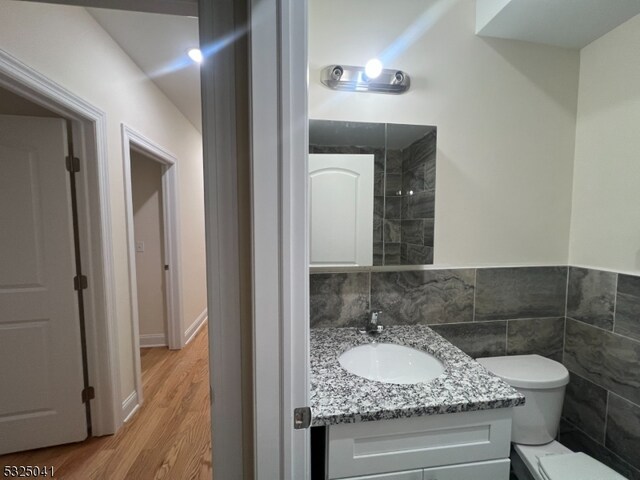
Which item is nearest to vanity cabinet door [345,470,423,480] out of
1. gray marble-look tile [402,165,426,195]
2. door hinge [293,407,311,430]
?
door hinge [293,407,311,430]

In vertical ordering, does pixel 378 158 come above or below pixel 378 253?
above

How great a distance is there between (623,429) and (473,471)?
96 centimetres

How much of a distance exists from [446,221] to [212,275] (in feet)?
4.02

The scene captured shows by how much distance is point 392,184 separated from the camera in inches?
54.7

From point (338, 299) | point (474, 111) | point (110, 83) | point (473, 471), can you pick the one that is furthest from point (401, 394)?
point (110, 83)

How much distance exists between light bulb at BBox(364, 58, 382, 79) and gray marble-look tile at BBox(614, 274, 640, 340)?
1.49 meters

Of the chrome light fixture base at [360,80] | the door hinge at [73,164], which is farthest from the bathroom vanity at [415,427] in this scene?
the door hinge at [73,164]

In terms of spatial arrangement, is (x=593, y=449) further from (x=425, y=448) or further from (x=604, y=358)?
(x=425, y=448)

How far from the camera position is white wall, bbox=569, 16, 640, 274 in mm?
1278

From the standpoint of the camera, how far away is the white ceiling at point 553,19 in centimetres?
121

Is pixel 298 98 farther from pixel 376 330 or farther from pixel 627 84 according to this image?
pixel 627 84

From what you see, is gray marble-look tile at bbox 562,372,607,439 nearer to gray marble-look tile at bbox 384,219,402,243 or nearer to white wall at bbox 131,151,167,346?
gray marble-look tile at bbox 384,219,402,243

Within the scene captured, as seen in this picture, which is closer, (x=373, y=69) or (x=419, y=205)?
(x=373, y=69)

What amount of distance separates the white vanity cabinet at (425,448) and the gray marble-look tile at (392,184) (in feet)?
3.11
